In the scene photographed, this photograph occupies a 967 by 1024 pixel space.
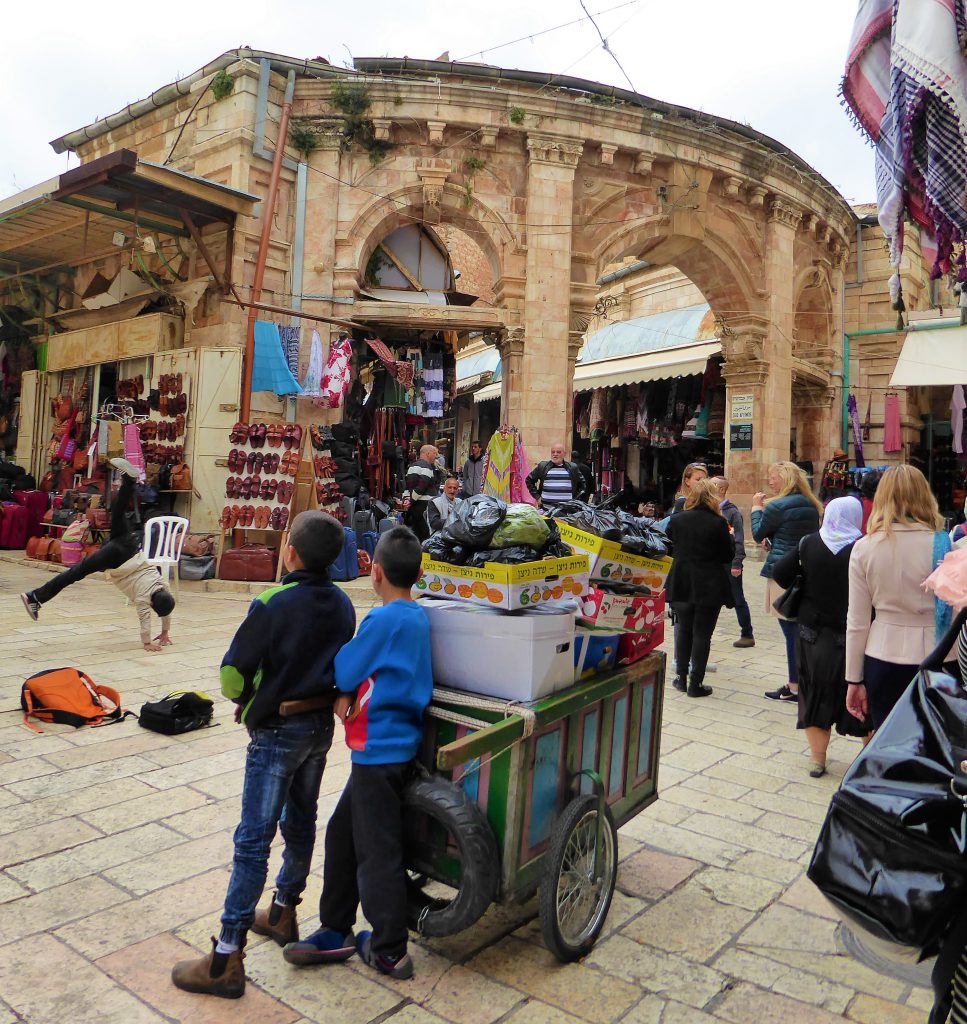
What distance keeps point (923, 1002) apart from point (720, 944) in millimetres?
625

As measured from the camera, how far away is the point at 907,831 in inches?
63.8

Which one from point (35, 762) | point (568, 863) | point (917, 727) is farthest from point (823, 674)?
point (35, 762)

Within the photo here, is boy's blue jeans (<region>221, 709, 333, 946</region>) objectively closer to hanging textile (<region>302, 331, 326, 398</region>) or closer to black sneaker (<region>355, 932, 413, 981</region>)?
black sneaker (<region>355, 932, 413, 981</region>)

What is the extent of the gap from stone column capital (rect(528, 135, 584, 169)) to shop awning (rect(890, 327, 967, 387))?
6.95 metres

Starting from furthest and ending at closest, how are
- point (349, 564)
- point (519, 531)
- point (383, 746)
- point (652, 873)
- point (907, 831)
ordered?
point (349, 564) → point (652, 873) → point (519, 531) → point (383, 746) → point (907, 831)

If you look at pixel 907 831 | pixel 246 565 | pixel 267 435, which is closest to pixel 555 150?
pixel 267 435

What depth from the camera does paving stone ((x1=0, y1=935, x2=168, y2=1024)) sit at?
231cm

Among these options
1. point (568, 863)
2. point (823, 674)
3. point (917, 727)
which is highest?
point (917, 727)

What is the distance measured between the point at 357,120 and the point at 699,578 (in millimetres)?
9753

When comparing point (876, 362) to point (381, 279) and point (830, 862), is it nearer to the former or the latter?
point (381, 279)

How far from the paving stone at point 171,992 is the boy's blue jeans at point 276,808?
0.18 metres

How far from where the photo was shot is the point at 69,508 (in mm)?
12070

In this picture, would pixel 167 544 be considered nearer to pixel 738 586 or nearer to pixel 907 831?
pixel 738 586

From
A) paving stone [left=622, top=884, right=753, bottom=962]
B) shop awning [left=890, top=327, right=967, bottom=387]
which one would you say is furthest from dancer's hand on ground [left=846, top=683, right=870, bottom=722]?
shop awning [left=890, top=327, right=967, bottom=387]
